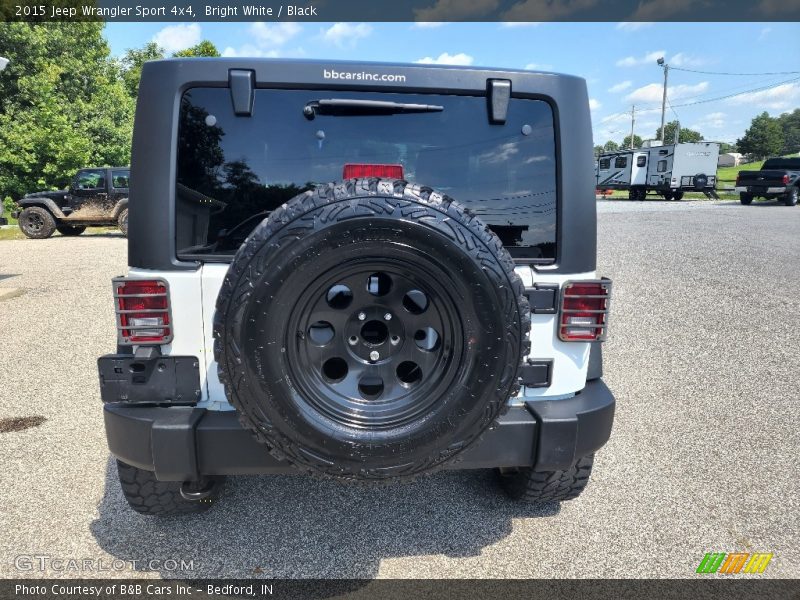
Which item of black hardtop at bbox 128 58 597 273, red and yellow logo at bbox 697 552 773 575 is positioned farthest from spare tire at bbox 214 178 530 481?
red and yellow logo at bbox 697 552 773 575

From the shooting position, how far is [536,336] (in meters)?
2.53

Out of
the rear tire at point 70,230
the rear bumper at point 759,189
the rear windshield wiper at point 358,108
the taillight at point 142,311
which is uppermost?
the rear bumper at point 759,189

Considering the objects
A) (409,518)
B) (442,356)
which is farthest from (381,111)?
(409,518)

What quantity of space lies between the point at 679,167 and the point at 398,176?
34.1 meters

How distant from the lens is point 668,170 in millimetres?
32406

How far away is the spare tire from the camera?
Answer: 6.40 ft

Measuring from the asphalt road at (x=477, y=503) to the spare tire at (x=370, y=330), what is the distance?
852 millimetres

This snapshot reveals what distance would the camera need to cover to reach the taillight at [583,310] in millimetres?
2529

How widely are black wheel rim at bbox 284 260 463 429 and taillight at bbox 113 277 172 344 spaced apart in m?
0.68

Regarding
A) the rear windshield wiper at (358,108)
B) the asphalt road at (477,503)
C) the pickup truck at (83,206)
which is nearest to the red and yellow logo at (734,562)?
the asphalt road at (477,503)

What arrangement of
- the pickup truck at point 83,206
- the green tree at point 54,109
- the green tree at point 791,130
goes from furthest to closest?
the green tree at point 791,130, the green tree at point 54,109, the pickup truck at point 83,206

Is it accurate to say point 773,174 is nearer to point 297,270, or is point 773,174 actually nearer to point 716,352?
point 716,352

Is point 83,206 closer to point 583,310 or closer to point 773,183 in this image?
point 583,310

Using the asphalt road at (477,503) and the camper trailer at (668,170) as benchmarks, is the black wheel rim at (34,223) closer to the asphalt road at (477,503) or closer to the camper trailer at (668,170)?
the asphalt road at (477,503)
